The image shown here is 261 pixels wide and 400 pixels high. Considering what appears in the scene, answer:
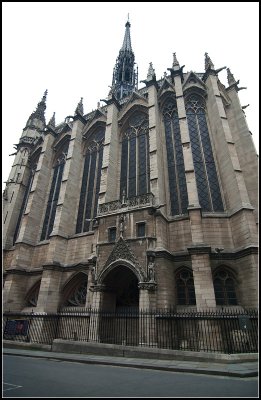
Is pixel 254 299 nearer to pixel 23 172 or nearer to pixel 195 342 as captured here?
pixel 195 342

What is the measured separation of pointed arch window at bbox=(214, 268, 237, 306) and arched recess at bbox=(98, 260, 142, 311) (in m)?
4.34

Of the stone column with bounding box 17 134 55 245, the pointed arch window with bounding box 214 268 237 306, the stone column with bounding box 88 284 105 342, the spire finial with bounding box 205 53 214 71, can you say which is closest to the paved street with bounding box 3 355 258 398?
the stone column with bounding box 88 284 105 342

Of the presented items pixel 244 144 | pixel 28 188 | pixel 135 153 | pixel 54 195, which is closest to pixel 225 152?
pixel 244 144

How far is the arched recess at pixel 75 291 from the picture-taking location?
16312mm

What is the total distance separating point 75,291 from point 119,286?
13.7 feet

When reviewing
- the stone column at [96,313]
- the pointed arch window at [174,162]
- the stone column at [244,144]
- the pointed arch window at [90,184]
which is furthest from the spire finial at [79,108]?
the stone column at [96,313]

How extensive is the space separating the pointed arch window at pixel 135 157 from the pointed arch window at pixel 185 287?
625 centimetres

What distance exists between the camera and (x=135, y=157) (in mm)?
19156

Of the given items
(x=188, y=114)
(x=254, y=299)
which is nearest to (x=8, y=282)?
(x=254, y=299)

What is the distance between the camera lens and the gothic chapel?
12648mm

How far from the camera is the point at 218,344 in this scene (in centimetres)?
1023

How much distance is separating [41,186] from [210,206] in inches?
604

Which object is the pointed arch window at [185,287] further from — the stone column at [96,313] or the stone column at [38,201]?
the stone column at [38,201]

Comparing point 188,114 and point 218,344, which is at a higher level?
point 188,114
